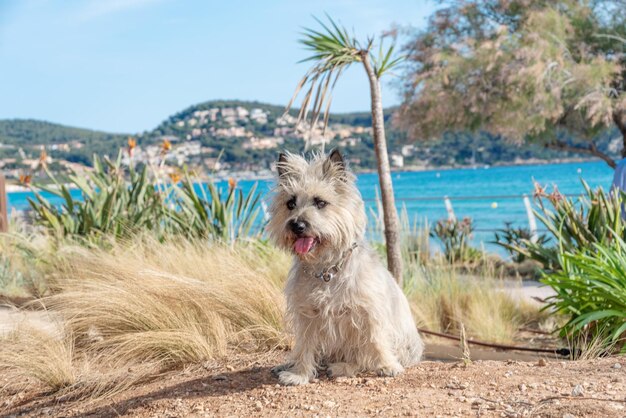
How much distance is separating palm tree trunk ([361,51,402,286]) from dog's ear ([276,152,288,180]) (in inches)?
105

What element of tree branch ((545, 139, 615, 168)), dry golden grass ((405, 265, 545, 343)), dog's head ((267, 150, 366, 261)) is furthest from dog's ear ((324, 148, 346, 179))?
tree branch ((545, 139, 615, 168))

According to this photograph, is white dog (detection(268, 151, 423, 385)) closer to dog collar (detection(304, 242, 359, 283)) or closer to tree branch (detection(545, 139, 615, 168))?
dog collar (detection(304, 242, 359, 283))

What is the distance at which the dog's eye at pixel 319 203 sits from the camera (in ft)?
13.6

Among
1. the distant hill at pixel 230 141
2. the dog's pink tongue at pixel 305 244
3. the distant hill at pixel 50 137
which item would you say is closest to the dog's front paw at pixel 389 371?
the dog's pink tongue at pixel 305 244

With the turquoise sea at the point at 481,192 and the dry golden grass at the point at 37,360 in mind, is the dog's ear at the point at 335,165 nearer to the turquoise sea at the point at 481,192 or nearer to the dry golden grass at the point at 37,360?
the turquoise sea at the point at 481,192

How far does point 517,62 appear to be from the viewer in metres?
18.1

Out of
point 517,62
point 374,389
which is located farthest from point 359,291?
point 517,62

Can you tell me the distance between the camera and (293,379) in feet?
14.5

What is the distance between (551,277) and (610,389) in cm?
234

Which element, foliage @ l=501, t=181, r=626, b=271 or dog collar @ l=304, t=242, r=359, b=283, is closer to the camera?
dog collar @ l=304, t=242, r=359, b=283

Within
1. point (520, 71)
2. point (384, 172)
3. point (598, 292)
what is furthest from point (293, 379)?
point (520, 71)

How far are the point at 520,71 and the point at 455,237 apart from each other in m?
5.74

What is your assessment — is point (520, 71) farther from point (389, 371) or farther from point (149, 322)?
point (389, 371)

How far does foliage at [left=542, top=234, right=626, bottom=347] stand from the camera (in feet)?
18.0
